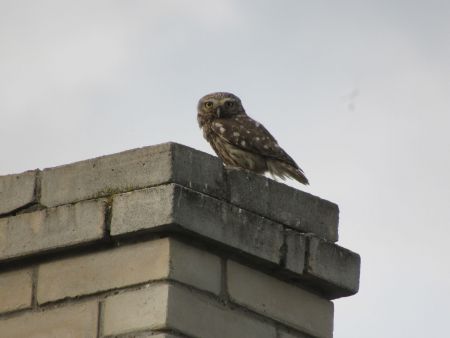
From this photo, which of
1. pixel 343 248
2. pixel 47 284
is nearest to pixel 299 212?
pixel 343 248

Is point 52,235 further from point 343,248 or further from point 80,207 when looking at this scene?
point 343,248

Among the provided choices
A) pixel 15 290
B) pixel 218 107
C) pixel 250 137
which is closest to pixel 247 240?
pixel 15 290

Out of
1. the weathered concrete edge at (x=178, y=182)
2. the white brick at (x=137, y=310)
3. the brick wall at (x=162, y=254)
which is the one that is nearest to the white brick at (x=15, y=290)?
the brick wall at (x=162, y=254)

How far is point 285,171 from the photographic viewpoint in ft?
41.9

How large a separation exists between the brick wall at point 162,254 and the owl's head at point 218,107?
417 cm

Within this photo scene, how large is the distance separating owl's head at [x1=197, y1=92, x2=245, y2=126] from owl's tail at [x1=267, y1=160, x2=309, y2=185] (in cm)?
132

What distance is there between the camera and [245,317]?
940cm

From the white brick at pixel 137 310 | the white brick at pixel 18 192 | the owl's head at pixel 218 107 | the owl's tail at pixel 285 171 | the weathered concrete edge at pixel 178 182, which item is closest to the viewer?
the white brick at pixel 137 310

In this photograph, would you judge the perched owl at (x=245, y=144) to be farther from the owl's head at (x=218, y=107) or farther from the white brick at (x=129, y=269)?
the white brick at (x=129, y=269)

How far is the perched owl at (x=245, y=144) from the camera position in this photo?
42.0 feet

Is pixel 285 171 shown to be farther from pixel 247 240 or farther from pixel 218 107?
pixel 247 240

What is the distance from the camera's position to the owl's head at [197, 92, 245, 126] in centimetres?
1416

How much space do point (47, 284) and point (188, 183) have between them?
1.02 m

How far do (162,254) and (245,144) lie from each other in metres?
4.06
